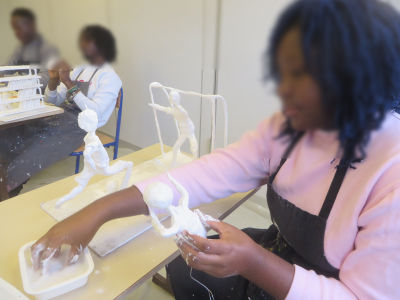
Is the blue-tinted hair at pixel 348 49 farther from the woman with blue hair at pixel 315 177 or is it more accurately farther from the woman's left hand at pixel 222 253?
the woman's left hand at pixel 222 253

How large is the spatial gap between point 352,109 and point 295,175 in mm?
268

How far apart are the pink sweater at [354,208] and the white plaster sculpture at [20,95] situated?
0.80 m

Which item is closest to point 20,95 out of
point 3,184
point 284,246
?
point 3,184

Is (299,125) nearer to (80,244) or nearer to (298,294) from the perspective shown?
(298,294)

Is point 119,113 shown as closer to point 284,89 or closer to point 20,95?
point 20,95

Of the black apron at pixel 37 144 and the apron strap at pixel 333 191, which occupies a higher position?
the apron strap at pixel 333 191

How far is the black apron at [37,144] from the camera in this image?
101 cm

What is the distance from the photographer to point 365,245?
1.06ft

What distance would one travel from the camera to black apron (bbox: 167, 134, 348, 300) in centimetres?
39

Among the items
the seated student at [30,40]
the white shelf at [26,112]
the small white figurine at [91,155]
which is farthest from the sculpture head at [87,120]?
the white shelf at [26,112]

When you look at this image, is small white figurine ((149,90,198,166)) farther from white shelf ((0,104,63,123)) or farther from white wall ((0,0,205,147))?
white shelf ((0,104,63,123))

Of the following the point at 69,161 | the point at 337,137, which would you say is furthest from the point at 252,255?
the point at 69,161

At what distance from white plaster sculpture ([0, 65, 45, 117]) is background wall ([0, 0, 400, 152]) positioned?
0.90 feet

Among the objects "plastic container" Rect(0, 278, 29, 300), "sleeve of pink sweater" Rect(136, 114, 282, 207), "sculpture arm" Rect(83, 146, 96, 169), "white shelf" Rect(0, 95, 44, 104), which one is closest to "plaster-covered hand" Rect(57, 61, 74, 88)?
"sculpture arm" Rect(83, 146, 96, 169)
